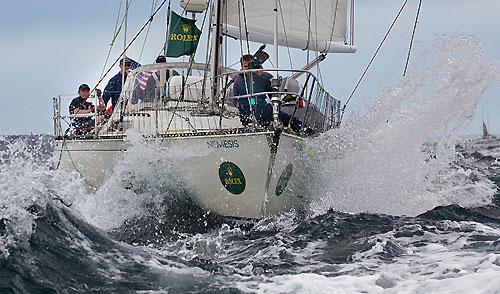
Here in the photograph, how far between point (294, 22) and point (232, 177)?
670 centimetres

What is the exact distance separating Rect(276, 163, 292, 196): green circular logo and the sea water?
1.26ft

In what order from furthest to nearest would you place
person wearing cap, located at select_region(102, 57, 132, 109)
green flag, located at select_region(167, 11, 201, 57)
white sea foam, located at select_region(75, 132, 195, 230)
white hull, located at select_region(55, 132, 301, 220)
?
person wearing cap, located at select_region(102, 57, 132, 109) < green flag, located at select_region(167, 11, 201, 57) < white sea foam, located at select_region(75, 132, 195, 230) < white hull, located at select_region(55, 132, 301, 220)

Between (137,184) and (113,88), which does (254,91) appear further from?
(113,88)

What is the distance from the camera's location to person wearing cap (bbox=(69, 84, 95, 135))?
10.4 m

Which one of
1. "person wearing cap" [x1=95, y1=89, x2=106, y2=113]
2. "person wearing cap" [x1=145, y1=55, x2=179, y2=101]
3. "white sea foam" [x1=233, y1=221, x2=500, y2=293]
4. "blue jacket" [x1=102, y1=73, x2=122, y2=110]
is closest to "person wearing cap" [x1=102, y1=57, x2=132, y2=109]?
"blue jacket" [x1=102, y1=73, x2=122, y2=110]

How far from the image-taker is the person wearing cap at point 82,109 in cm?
1038

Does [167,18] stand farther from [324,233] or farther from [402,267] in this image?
[402,267]

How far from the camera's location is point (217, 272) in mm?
4504

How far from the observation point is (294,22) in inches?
511

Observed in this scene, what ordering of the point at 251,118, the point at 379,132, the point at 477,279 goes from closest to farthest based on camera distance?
the point at 477,279, the point at 251,118, the point at 379,132

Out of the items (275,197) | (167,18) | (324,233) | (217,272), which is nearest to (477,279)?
(217,272)

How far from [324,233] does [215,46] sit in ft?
12.6

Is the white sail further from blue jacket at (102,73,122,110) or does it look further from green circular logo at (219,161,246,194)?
green circular logo at (219,161,246,194)

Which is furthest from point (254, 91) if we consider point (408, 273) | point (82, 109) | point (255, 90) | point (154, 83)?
point (82, 109)
